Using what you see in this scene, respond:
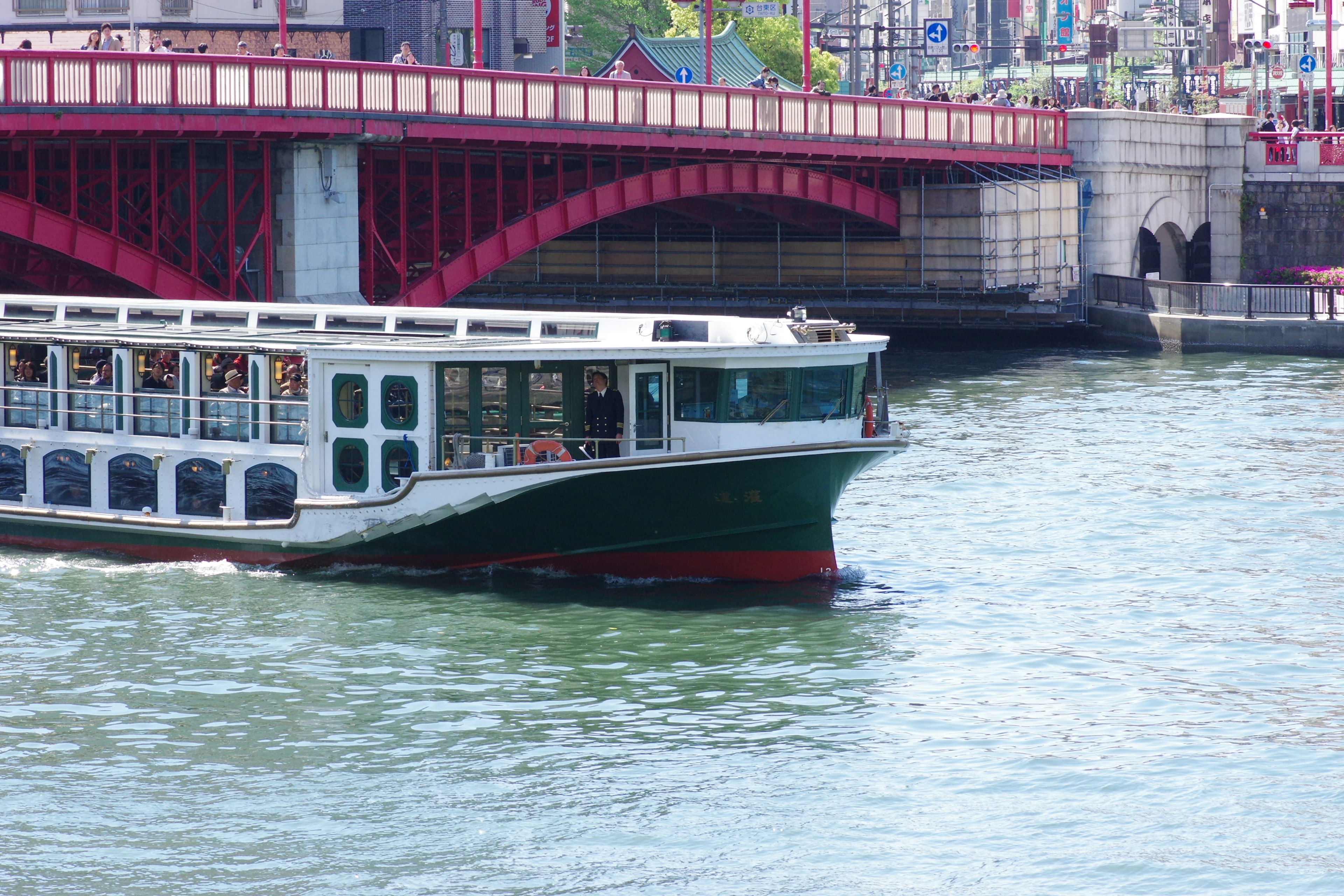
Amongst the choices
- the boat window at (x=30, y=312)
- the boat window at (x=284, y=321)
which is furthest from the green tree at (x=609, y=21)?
the boat window at (x=284, y=321)

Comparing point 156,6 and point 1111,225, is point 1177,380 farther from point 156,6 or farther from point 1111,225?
point 156,6

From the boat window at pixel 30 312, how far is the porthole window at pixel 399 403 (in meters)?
8.64

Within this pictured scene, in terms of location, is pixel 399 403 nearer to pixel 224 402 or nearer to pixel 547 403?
pixel 547 403

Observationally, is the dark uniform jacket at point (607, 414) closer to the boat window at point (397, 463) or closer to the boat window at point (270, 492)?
the boat window at point (397, 463)

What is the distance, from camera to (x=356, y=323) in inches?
1228

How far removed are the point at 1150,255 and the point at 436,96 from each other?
39.9 m

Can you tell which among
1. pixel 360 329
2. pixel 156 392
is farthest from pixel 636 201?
pixel 156 392

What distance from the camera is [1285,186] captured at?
72.8 metres

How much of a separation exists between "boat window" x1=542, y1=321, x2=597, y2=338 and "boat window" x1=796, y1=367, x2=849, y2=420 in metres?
3.18

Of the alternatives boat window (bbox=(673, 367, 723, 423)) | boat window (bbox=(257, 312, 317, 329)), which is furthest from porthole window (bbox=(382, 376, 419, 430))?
boat window (bbox=(673, 367, 723, 423))

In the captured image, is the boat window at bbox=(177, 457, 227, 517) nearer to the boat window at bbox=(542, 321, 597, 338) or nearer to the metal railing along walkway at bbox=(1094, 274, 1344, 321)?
the boat window at bbox=(542, 321, 597, 338)

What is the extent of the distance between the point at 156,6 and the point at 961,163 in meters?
26.8

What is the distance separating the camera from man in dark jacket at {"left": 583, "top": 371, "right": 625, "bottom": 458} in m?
27.8

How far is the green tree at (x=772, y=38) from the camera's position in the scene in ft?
352
